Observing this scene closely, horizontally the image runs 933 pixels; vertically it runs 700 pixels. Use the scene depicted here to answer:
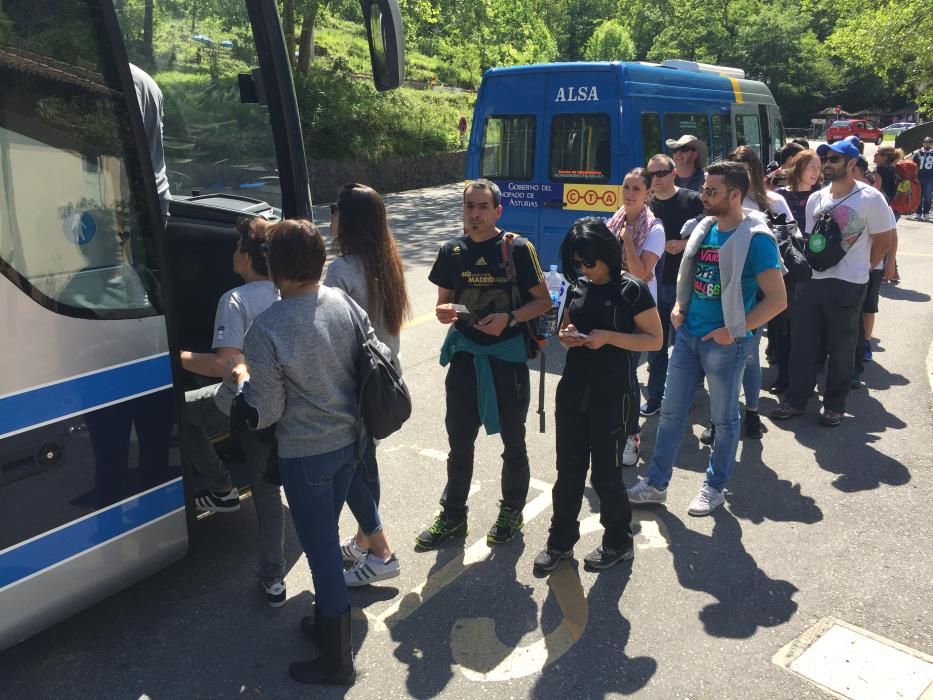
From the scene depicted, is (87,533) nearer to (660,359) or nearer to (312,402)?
(312,402)

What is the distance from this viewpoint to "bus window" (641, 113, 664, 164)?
758 centimetres

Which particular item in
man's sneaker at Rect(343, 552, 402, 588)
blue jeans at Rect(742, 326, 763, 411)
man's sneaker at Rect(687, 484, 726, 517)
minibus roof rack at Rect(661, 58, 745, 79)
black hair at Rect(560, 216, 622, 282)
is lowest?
man's sneaker at Rect(687, 484, 726, 517)

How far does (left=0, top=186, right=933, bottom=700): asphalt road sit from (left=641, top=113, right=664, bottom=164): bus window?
3.96m

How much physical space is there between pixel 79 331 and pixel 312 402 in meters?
0.84

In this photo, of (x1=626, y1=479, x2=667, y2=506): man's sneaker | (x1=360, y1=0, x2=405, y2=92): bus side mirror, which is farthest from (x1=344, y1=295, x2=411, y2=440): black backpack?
(x1=626, y1=479, x2=667, y2=506): man's sneaker

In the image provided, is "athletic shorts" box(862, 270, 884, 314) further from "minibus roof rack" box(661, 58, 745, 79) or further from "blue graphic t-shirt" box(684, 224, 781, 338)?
"minibus roof rack" box(661, 58, 745, 79)

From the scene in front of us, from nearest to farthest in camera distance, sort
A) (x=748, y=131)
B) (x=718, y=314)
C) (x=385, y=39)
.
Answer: (x=385, y=39) → (x=718, y=314) → (x=748, y=131)

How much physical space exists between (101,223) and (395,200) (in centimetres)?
1681

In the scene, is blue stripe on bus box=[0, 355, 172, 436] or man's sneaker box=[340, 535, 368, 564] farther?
man's sneaker box=[340, 535, 368, 564]

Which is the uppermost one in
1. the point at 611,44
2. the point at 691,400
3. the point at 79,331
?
the point at 611,44

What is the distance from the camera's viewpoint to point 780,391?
594 cm

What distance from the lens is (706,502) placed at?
13.3 ft

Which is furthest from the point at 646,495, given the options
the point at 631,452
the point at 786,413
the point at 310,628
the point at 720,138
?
the point at 720,138

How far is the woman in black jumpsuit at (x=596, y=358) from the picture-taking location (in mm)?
3193
